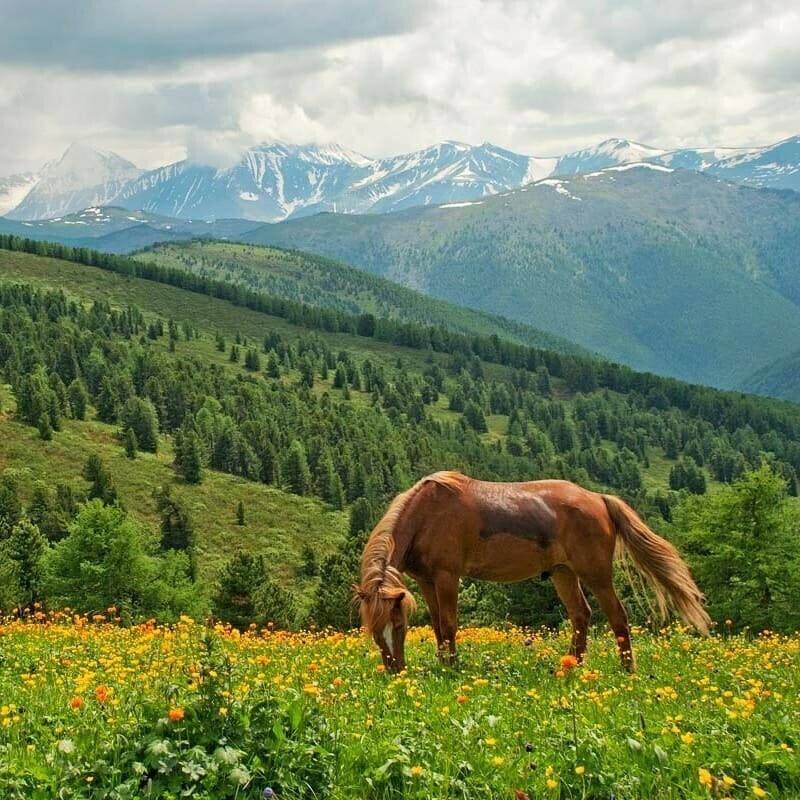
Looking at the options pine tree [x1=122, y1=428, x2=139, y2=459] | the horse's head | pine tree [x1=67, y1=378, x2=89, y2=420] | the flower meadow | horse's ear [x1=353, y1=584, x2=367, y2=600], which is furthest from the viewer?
pine tree [x1=67, y1=378, x2=89, y2=420]

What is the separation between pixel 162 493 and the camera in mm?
117250

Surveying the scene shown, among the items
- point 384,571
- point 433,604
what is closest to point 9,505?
point 433,604

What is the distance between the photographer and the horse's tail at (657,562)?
1474 centimetres

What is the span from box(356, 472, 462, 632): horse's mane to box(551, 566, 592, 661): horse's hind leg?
2753mm

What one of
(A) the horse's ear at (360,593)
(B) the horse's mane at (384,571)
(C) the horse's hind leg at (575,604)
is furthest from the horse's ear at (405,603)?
(C) the horse's hind leg at (575,604)

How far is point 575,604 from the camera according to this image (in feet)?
48.3

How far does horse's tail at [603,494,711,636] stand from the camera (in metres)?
14.7

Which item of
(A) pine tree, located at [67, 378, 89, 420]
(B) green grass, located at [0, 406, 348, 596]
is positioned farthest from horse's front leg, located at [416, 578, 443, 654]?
(A) pine tree, located at [67, 378, 89, 420]

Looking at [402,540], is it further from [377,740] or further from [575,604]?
[377,740]

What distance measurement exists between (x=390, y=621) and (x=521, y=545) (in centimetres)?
324

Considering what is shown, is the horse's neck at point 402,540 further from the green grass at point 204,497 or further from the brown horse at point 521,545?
the green grass at point 204,497

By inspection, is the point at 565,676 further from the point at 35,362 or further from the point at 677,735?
the point at 35,362

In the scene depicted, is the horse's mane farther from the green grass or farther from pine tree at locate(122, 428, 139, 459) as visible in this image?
pine tree at locate(122, 428, 139, 459)

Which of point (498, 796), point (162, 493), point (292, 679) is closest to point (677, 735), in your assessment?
point (498, 796)
